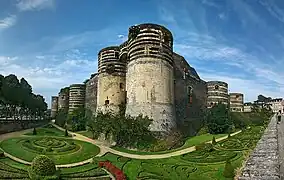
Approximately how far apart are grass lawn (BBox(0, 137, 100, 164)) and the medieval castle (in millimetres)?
7425

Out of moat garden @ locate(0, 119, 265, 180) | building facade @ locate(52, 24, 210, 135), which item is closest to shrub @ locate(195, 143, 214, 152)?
moat garden @ locate(0, 119, 265, 180)

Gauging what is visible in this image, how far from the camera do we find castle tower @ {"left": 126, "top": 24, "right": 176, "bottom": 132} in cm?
3578

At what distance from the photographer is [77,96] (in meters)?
67.0

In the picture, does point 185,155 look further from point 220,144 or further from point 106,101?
point 106,101

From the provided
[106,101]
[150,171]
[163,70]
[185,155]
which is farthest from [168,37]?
[150,171]

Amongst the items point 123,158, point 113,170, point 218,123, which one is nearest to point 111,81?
point 218,123

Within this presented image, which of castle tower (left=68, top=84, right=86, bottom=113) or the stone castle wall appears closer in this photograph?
the stone castle wall

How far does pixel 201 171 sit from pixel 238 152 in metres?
6.65

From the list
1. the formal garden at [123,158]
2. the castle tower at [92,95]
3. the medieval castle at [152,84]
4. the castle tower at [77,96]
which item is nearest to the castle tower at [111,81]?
the medieval castle at [152,84]

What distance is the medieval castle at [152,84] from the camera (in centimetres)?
3603

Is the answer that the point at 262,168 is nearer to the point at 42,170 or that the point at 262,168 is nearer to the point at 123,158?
the point at 42,170

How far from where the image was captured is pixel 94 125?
127 ft

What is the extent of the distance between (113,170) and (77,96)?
4454cm

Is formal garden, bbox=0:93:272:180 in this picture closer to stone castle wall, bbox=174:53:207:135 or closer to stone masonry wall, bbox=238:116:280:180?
stone castle wall, bbox=174:53:207:135
